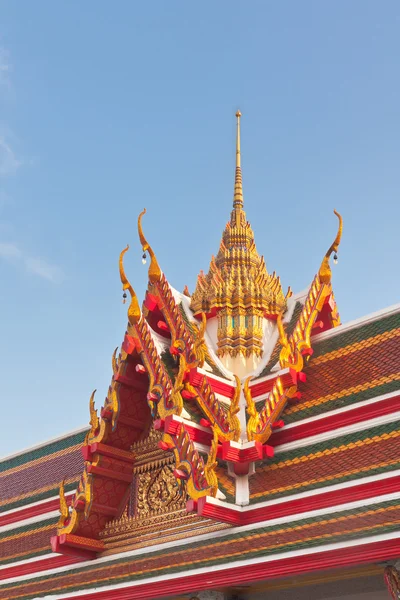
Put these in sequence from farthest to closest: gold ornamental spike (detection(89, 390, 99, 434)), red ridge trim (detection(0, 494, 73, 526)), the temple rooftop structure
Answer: red ridge trim (detection(0, 494, 73, 526)) → gold ornamental spike (detection(89, 390, 99, 434)) → the temple rooftop structure

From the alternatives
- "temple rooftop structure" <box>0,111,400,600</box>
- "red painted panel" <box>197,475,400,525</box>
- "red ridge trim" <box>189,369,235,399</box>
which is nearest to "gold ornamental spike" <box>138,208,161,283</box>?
"temple rooftop structure" <box>0,111,400,600</box>

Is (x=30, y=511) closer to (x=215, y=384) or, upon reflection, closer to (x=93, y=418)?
(x=93, y=418)

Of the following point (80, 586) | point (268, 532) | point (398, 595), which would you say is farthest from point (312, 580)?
point (80, 586)

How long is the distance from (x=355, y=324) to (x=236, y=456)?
2.52m

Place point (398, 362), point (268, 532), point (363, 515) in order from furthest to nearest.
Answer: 1. point (398, 362)
2. point (268, 532)
3. point (363, 515)

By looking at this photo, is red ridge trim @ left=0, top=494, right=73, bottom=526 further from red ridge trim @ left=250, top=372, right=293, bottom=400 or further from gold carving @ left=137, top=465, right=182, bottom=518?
red ridge trim @ left=250, top=372, right=293, bottom=400

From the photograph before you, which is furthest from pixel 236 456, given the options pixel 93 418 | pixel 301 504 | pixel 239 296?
pixel 239 296

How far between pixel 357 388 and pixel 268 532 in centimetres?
212

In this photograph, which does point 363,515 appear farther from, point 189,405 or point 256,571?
point 189,405

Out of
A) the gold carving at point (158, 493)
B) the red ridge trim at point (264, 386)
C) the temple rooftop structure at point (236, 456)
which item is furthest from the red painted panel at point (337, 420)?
the gold carving at point (158, 493)

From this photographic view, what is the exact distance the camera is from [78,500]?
1180 centimetres

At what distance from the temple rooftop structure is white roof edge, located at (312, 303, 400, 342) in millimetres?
19

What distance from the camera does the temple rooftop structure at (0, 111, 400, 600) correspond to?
355 inches

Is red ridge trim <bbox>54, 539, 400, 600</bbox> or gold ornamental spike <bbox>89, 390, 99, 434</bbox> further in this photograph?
gold ornamental spike <bbox>89, 390, 99, 434</bbox>
